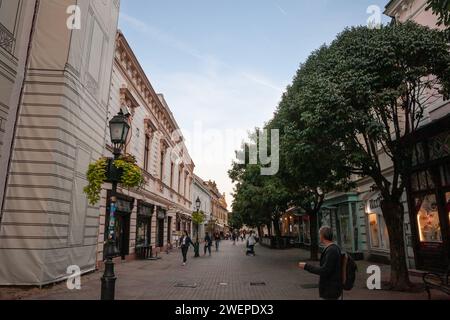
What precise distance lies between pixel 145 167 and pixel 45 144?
11.0 metres

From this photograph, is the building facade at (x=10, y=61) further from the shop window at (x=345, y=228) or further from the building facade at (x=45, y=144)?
the shop window at (x=345, y=228)

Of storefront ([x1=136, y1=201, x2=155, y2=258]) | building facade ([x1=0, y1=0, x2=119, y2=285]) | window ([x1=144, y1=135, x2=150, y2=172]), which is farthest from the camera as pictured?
window ([x1=144, y1=135, x2=150, y2=172])

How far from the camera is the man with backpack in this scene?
15.9 feet

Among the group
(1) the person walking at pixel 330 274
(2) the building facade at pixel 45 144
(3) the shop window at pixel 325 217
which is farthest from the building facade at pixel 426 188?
(2) the building facade at pixel 45 144

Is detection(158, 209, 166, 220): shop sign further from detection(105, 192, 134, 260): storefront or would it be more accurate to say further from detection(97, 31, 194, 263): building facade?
detection(105, 192, 134, 260): storefront

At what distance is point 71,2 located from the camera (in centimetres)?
1123

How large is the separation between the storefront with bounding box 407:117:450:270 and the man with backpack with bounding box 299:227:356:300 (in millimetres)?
8616

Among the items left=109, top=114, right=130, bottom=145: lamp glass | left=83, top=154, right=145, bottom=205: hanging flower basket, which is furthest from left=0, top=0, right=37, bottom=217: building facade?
left=109, top=114, right=130, bottom=145: lamp glass

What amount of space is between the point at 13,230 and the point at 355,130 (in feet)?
33.5

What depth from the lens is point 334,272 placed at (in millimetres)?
4875

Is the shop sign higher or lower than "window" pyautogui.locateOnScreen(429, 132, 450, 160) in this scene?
lower

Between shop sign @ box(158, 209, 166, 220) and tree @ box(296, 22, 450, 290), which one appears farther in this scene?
shop sign @ box(158, 209, 166, 220)

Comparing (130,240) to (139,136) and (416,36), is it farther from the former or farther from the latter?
(416,36)
